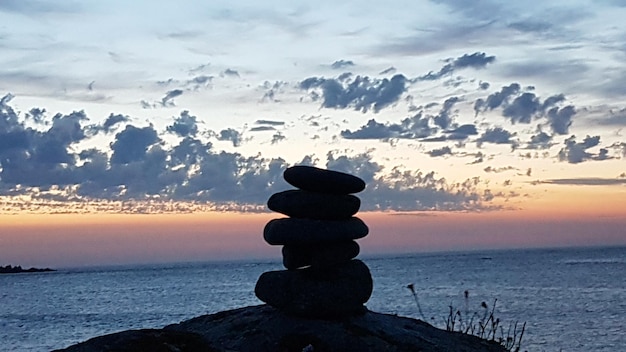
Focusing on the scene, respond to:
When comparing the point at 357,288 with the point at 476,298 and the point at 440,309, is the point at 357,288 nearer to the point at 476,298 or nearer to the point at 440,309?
the point at 440,309

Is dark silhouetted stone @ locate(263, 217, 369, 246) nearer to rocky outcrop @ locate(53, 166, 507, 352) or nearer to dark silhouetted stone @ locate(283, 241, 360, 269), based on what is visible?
rocky outcrop @ locate(53, 166, 507, 352)

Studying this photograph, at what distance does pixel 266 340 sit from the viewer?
1989 cm

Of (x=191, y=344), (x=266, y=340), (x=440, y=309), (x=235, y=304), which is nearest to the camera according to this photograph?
(x=191, y=344)

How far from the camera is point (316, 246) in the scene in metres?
20.6

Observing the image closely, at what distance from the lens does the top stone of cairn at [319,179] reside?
20234 mm

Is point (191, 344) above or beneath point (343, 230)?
beneath

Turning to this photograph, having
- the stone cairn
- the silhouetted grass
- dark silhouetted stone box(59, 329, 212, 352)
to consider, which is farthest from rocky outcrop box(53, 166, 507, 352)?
dark silhouetted stone box(59, 329, 212, 352)

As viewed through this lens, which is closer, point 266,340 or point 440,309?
point 266,340

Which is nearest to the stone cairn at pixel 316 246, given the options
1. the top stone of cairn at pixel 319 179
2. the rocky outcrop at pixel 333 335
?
the top stone of cairn at pixel 319 179

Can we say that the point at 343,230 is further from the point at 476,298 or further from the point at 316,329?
the point at 476,298

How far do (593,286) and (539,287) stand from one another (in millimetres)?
4813

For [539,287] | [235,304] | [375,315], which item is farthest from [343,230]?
[539,287]

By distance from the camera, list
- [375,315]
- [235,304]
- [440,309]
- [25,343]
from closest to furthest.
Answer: [375,315]
[25,343]
[440,309]
[235,304]

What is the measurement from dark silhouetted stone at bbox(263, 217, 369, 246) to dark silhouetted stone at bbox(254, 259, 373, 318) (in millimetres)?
695
